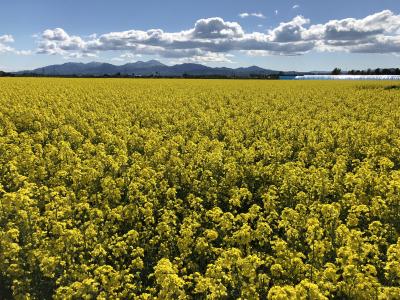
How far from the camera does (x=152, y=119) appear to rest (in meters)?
24.1

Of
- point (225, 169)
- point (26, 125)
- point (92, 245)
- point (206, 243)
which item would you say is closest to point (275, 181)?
point (225, 169)

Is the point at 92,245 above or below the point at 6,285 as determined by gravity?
above

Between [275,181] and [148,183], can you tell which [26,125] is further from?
[275,181]

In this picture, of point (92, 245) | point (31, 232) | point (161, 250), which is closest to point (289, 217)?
point (161, 250)

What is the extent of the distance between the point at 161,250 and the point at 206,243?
1.05 metres

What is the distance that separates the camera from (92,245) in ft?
27.8

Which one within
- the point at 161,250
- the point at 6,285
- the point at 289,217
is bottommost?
the point at 6,285

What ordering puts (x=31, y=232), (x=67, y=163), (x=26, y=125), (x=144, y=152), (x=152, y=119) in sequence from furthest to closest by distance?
(x=152, y=119) → (x=26, y=125) → (x=144, y=152) → (x=67, y=163) → (x=31, y=232)

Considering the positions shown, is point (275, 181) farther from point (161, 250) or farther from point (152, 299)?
point (152, 299)

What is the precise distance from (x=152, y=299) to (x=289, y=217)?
3642 mm

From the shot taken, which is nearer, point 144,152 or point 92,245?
point 92,245

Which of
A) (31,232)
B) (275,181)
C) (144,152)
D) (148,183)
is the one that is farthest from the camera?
(144,152)

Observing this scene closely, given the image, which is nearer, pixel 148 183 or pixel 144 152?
pixel 148 183

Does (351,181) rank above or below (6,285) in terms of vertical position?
above
